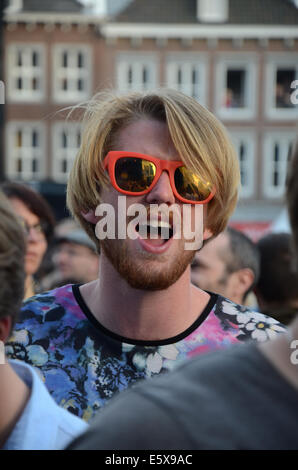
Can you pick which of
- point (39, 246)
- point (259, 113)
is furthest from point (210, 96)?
point (39, 246)

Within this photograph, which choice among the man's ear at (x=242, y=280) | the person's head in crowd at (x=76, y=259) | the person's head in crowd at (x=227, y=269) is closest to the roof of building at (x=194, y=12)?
the person's head in crowd at (x=76, y=259)

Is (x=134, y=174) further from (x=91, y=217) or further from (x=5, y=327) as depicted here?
(x=5, y=327)

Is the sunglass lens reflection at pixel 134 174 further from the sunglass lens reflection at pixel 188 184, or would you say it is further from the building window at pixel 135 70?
the building window at pixel 135 70

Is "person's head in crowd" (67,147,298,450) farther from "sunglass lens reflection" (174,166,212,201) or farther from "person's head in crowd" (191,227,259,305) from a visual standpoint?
"person's head in crowd" (191,227,259,305)

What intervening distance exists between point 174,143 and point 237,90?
2322cm

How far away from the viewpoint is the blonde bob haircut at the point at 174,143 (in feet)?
7.25

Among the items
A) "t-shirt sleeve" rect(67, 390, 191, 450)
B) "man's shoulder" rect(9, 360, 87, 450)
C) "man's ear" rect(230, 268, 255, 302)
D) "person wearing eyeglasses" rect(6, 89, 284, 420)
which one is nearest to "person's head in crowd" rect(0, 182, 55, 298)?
"man's ear" rect(230, 268, 255, 302)

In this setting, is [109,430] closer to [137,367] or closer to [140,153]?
[137,367]

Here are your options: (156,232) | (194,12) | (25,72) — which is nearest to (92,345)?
(156,232)

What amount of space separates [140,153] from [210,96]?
22.0 metres

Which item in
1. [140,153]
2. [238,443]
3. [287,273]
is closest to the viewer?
[238,443]

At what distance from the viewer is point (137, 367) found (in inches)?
81.3

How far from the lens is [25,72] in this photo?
2406 cm

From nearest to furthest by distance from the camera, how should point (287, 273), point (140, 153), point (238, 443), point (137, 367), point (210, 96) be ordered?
point (238, 443)
point (137, 367)
point (140, 153)
point (287, 273)
point (210, 96)
